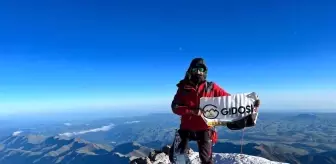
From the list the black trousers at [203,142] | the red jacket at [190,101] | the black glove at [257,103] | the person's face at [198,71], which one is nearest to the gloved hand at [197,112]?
the red jacket at [190,101]

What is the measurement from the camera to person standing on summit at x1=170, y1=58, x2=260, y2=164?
1046 centimetres

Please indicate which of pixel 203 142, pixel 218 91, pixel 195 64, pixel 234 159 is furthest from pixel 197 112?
pixel 234 159

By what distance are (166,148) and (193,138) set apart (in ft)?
39.6

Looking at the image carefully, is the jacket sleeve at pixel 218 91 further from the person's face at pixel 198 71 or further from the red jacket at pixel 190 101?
the person's face at pixel 198 71

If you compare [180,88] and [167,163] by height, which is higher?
[180,88]

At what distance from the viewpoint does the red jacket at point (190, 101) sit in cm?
1048

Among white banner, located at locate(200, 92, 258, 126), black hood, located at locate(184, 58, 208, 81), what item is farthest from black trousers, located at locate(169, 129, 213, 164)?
black hood, located at locate(184, 58, 208, 81)

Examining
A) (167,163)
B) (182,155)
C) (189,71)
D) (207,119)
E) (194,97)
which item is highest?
(189,71)

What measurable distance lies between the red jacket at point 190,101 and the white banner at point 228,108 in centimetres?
22

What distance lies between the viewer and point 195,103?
10617 mm

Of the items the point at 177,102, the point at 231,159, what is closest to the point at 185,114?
the point at 177,102

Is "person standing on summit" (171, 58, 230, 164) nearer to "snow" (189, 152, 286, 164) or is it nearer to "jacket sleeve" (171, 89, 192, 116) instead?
"jacket sleeve" (171, 89, 192, 116)

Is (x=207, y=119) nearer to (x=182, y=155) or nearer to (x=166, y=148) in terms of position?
(x=182, y=155)

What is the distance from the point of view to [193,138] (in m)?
10.8
